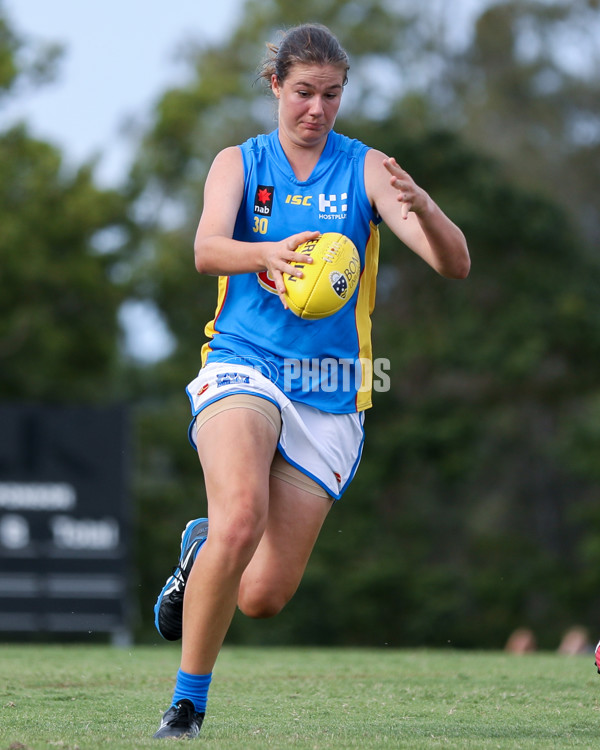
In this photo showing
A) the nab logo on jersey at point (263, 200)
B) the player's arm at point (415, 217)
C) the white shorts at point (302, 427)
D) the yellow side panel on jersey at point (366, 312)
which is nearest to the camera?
the player's arm at point (415, 217)

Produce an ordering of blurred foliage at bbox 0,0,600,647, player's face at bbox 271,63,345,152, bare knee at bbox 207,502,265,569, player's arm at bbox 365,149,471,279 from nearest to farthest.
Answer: bare knee at bbox 207,502,265,569 < player's arm at bbox 365,149,471,279 < player's face at bbox 271,63,345,152 < blurred foliage at bbox 0,0,600,647

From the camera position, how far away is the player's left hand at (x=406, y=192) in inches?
152

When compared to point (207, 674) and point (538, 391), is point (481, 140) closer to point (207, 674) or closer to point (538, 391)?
point (538, 391)

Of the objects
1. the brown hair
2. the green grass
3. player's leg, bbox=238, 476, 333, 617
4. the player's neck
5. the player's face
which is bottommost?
the green grass

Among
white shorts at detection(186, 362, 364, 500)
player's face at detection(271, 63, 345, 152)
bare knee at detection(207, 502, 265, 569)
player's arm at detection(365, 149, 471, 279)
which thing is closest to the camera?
bare knee at detection(207, 502, 265, 569)

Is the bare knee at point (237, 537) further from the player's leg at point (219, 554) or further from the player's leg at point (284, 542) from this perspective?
the player's leg at point (284, 542)

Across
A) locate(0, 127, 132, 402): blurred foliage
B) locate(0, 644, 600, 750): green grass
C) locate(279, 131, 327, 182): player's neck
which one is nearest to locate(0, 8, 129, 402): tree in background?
locate(0, 127, 132, 402): blurred foliage

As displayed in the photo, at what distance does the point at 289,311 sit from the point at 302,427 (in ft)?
1.44

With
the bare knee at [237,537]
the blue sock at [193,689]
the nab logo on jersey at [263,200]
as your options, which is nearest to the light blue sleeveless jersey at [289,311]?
the nab logo on jersey at [263,200]

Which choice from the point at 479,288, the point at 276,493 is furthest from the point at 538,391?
the point at 276,493

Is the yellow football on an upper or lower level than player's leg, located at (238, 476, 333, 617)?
upper

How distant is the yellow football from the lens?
397cm

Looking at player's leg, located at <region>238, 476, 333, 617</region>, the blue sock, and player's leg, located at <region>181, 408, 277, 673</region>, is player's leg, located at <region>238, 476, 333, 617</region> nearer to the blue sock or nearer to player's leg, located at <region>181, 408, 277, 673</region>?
player's leg, located at <region>181, 408, 277, 673</region>

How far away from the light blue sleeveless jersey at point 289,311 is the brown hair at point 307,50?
34 cm
